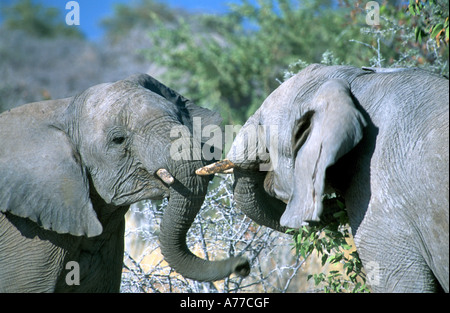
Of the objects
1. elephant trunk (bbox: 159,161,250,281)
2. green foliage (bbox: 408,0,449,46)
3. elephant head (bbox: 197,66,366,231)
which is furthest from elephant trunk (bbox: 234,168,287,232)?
green foliage (bbox: 408,0,449,46)

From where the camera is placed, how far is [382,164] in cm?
240

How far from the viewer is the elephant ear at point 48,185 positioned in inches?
123

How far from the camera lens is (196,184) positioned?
122 inches

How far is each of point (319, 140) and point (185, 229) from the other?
973 mm

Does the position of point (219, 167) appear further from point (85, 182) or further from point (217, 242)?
point (217, 242)

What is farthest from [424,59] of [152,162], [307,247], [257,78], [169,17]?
[169,17]

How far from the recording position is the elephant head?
2393 millimetres

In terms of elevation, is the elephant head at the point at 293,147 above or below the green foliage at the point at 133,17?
below

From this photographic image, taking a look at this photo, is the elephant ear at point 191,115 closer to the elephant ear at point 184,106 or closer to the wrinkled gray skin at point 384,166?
the elephant ear at point 184,106

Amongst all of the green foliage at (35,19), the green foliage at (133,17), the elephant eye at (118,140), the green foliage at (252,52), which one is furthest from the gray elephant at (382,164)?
the green foliage at (35,19)

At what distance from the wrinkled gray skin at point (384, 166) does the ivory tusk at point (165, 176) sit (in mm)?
585

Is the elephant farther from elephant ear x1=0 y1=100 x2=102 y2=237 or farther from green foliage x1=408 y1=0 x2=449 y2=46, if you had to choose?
green foliage x1=408 y1=0 x2=449 y2=46
